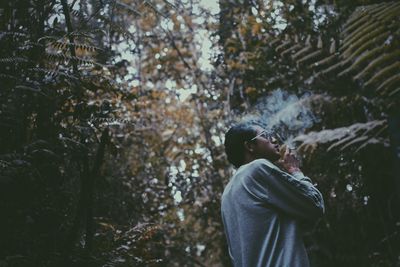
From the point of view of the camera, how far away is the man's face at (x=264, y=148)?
2005mm

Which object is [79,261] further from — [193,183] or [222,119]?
[222,119]

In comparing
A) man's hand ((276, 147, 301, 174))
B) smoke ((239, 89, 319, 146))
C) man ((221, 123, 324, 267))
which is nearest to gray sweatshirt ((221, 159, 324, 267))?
man ((221, 123, 324, 267))

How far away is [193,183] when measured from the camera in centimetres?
827

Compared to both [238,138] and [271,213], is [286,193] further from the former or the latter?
[238,138]

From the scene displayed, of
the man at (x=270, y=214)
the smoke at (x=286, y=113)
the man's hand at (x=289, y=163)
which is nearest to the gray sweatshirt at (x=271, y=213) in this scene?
the man at (x=270, y=214)

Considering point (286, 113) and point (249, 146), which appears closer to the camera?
point (249, 146)

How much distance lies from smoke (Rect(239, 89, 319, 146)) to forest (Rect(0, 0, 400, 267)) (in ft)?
0.07

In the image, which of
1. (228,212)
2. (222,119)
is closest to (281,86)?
(222,119)

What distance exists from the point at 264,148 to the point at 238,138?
125 mm

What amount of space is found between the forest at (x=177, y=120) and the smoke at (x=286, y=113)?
0.07 feet

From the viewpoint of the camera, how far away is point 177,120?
9.85 meters

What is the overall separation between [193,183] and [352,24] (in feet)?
22.7

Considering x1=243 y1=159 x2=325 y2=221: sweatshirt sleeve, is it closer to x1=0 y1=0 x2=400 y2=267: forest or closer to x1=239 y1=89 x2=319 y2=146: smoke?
x1=0 y1=0 x2=400 y2=267: forest

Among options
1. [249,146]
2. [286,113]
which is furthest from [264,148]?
[286,113]
